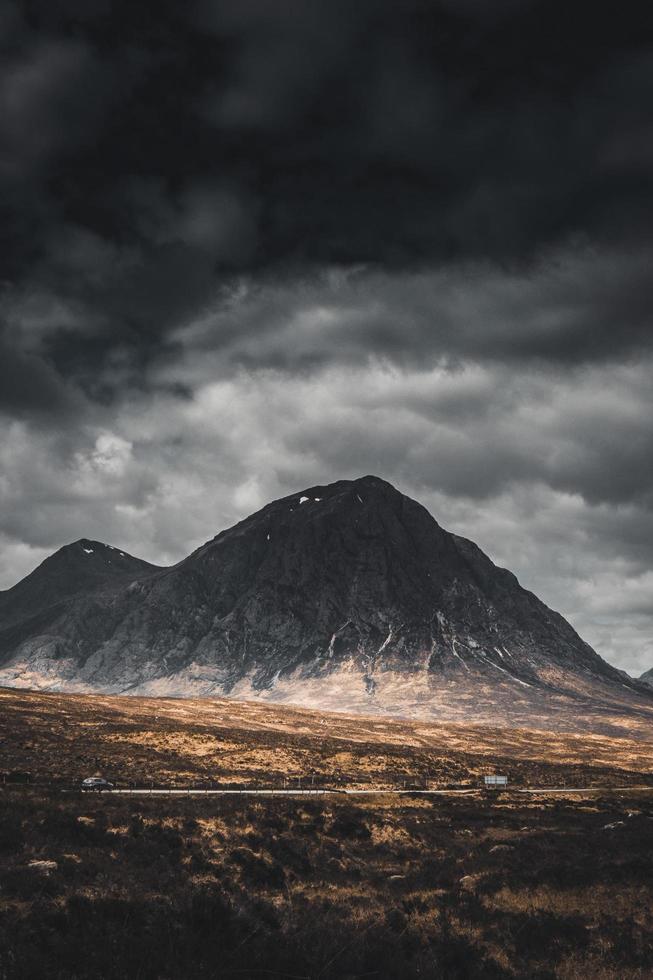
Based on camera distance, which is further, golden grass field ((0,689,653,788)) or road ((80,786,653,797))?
golden grass field ((0,689,653,788))

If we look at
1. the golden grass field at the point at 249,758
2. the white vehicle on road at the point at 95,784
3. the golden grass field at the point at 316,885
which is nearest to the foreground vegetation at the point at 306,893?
the golden grass field at the point at 316,885

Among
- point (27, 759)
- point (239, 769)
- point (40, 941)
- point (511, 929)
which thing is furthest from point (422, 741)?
point (40, 941)

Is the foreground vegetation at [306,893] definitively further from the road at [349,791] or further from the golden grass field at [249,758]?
the golden grass field at [249,758]

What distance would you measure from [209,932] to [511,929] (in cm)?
976

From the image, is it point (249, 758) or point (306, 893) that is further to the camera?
point (249, 758)

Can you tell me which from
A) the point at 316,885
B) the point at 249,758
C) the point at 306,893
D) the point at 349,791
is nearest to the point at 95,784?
the point at 349,791

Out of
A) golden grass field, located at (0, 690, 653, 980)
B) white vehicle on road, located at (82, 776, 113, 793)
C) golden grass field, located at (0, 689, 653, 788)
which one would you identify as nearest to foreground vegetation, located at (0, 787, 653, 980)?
golden grass field, located at (0, 690, 653, 980)

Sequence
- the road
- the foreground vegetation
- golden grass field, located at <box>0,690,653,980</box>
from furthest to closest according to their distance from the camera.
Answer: the road < golden grass field, located at <box>0,690,653,980</box> < the foreground vegetation

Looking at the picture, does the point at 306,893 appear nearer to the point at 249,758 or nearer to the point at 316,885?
the point at 316,885

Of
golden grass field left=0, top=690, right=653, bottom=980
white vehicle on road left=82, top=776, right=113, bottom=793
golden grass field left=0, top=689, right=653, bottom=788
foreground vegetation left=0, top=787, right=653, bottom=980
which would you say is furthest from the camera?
golden grass field left=0, top=689, right=653, bottom=788

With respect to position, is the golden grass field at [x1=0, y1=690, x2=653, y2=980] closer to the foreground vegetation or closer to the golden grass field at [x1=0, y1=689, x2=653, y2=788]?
the foreground vegetation

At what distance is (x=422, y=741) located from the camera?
127 metres

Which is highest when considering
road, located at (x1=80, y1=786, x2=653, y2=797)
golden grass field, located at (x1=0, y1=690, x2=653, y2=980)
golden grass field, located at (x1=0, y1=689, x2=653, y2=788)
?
golden grass field, located at (x1=0, y1=690, x2=653, y2=980)

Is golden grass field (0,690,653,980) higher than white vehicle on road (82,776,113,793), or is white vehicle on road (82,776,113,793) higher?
golden grass field (0,690,653,980)
